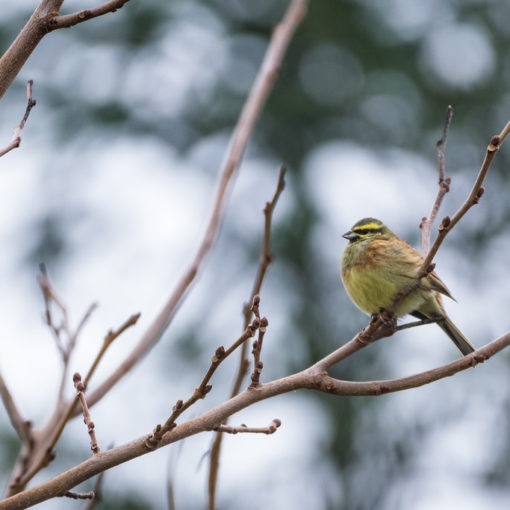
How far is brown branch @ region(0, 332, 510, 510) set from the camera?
172 cm

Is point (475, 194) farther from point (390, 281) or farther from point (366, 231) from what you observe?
point (366, 231)

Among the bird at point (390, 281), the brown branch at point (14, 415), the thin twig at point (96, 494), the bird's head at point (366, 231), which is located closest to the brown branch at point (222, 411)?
the thin twig at point (96, 494)

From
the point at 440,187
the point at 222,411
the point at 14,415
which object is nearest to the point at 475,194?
the point at 440,187

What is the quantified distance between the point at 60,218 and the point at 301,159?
13.1ft

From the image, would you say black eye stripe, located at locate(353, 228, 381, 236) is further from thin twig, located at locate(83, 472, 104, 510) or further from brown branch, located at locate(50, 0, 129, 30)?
brown branch, located at locate(50, 0, 129, 30)

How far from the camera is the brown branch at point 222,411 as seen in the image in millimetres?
1717

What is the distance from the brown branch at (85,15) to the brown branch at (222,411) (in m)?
0.98

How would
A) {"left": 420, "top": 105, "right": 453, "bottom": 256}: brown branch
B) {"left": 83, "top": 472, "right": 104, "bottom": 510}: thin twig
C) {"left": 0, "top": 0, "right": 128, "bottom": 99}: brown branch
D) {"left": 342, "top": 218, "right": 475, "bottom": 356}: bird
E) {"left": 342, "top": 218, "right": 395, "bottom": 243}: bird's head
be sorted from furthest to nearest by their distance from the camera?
{"left": 342, "top": 218, "right": 395, "bottom": 243}: bird's head
{"left": 342, "top": 218, "right": 475, "bottom": 356}: bird
{"left": 420, "top": 105, "right": 453, "bottom": 256}: brown branch
{"left": 83, "top": 472, "right": 104, "bottom": 510}: thin twig
{"left": 0, "top": 0, "right": 128, "bottom": 99}: brown branch

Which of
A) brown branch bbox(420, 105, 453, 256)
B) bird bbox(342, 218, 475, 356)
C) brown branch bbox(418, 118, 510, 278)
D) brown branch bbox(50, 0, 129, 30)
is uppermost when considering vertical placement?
bird bbox(342, 218, 475, 356)

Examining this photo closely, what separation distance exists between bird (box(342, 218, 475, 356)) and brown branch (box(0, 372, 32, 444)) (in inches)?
65.0

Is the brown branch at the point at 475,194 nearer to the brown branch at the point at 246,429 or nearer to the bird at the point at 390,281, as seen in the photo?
the brown branch at the point at 246,429

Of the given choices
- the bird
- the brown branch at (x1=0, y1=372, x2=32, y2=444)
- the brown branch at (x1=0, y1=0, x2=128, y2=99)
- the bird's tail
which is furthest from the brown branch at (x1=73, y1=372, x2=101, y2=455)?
the bird's tail

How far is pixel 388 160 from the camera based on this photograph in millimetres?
10969

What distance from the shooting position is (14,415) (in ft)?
7.49
